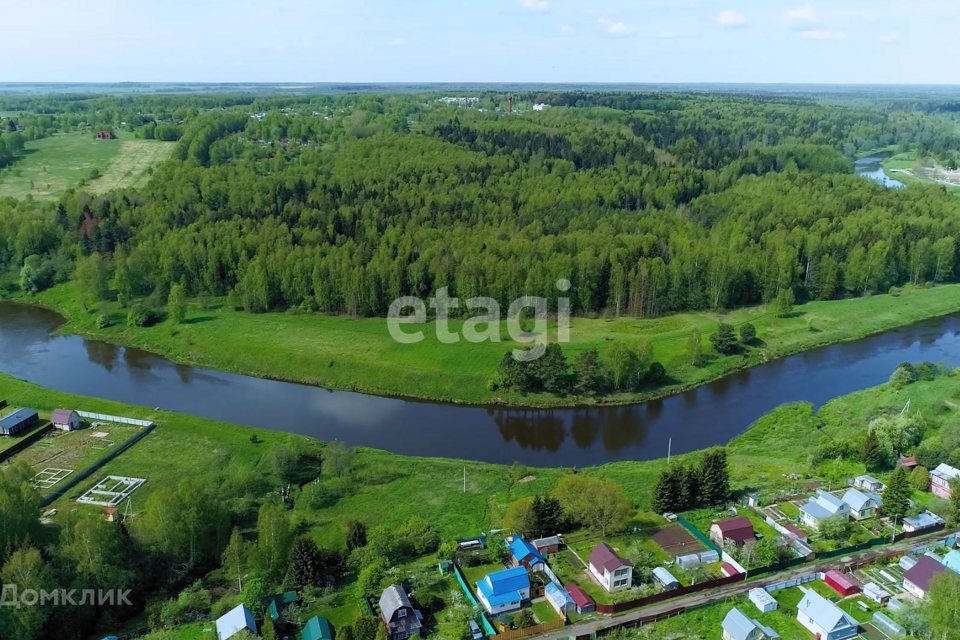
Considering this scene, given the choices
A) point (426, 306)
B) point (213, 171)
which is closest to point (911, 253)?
point (426, 306)

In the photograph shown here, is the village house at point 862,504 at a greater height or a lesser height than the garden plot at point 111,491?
greater

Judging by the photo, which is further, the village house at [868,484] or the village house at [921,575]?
the village house at [868,484]

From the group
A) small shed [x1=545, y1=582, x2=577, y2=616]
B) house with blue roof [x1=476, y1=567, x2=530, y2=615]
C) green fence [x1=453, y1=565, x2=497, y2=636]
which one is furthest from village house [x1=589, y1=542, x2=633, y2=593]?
green fence [x1=453, y1=565, x2=497, y2=636]

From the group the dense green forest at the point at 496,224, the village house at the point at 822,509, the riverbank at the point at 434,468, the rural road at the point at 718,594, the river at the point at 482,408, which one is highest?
the dense green forest at the point at 496,224

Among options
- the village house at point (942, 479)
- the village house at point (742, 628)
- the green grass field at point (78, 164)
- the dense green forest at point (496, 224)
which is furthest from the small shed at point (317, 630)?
the green grass field at point (78, 164)

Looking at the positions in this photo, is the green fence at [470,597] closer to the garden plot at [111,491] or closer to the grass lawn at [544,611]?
the grass lawn at [544,611]

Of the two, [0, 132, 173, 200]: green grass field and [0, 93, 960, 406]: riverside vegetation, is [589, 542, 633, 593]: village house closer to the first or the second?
[0, 93, 960, 406]: riverside vegetation

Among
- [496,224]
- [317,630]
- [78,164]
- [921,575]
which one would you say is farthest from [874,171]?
[78,164]
